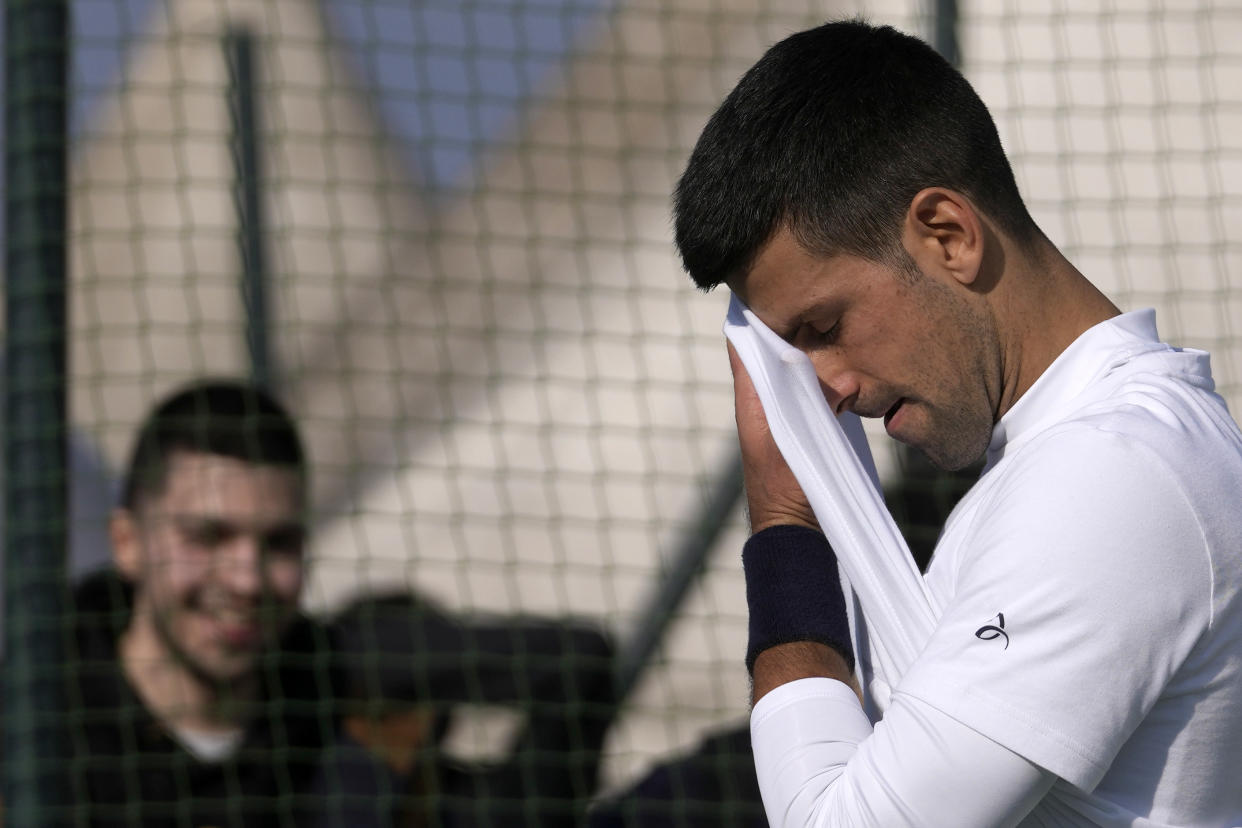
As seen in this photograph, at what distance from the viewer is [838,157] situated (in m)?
1.16

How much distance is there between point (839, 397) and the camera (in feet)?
3.87

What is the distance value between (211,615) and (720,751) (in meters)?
0.93

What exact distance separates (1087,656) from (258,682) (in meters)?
2.12

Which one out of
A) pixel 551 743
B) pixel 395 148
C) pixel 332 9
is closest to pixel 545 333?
pixel 395 148

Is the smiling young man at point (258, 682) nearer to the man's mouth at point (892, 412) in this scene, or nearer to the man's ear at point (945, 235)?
the man's mouth at point (892, 412)

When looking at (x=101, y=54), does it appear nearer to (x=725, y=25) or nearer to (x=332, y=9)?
(x=332, y=9)

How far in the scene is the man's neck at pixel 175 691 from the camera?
270 centimetres

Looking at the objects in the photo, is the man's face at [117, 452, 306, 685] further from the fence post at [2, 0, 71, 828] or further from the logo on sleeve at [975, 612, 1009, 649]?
the logo on sleeve at [975, 612, 1009, 649]

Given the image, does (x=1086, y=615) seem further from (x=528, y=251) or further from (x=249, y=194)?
(x=528, y=251)

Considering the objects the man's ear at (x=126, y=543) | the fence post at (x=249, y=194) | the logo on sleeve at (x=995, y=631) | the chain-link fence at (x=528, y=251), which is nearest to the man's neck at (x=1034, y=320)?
the logo on sleeve at (x=995, y=631)

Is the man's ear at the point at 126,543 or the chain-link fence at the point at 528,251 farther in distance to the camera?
the chain-link fence at the point at 528,251

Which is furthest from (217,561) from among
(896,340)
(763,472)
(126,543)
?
(896,340)

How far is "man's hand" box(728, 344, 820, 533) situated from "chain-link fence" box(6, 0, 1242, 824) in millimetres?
1756

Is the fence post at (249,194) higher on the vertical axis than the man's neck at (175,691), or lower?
higher
